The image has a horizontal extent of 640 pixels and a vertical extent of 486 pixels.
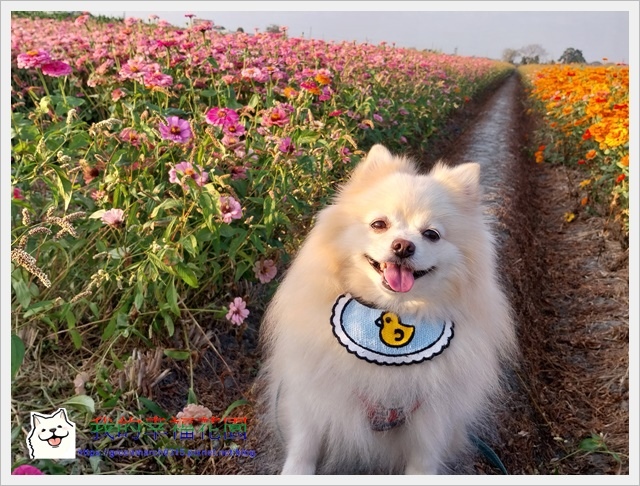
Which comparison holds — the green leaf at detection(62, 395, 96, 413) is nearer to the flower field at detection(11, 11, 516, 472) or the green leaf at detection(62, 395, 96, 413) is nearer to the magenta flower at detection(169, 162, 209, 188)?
the flower field at detection(11, 11, 516, 472)

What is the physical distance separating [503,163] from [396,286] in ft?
19.0

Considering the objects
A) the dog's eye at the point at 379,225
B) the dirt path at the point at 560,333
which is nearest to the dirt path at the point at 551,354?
the dirt path at the point at 560,333

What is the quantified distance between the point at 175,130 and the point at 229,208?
15.7 inches

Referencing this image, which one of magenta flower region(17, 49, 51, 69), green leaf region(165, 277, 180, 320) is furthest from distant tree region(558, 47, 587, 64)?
magenta flower region(17, 49, 51, 69)

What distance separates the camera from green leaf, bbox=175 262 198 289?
6.93ft

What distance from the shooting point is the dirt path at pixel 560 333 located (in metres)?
2.54

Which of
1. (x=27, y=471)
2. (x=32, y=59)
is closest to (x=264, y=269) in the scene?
(x=27, y=471)

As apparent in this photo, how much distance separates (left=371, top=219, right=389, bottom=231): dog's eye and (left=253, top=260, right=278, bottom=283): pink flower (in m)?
0.88

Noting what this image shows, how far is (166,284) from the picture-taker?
7.50ft

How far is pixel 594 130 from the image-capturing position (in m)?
4.22

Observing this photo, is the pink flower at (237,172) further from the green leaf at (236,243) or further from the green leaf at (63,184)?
the green leaf at (63,184)

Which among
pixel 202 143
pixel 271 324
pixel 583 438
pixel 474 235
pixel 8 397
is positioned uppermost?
pixel 202 143

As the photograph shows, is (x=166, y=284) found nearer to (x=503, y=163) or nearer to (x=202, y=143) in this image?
(x=202, y=143)

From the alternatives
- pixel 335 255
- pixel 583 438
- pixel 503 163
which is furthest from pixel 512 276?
pixel 503 163
